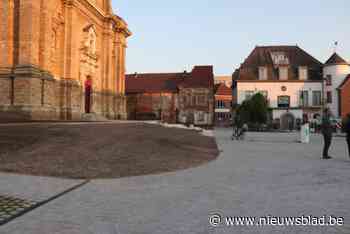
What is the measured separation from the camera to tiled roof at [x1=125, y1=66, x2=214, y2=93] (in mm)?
56531

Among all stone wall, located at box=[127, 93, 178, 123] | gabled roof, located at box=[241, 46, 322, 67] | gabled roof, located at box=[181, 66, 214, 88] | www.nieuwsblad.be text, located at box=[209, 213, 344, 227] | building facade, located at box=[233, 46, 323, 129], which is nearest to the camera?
www.nieuwsblad.be text, located at box=[209, 213, 344, 227]

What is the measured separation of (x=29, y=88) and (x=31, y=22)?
419 centimetres

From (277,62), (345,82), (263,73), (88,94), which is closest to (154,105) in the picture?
(263,73)

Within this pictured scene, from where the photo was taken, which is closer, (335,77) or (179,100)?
(335,77)

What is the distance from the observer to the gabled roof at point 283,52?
48.0m

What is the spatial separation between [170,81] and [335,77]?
27.6 m

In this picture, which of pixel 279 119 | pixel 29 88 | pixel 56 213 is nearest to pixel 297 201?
pixel 56 213

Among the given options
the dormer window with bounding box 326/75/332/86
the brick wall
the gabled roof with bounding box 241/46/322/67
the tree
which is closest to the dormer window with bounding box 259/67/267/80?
the gabled roof with bounding box 241/46/322/67

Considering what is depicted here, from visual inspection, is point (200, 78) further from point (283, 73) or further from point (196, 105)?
point (283, 73)

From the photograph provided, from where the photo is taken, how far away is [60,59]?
24859 mm

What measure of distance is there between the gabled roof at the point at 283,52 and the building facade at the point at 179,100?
9120 millimetres

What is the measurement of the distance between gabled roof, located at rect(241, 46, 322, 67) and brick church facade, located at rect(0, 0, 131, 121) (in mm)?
22025

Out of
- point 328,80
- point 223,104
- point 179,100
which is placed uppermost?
point 328,80

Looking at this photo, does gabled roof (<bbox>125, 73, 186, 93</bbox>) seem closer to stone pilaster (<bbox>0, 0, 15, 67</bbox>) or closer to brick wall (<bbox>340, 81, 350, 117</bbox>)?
brick wall (<bbox>340, 81, 350, 117</bbox>)
